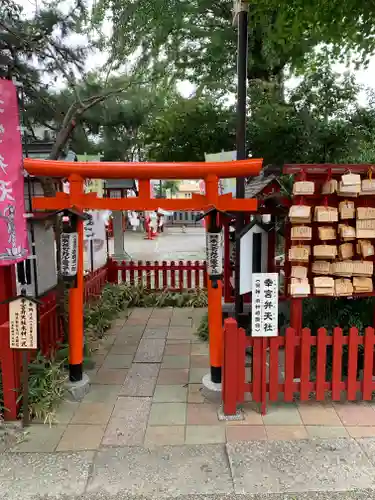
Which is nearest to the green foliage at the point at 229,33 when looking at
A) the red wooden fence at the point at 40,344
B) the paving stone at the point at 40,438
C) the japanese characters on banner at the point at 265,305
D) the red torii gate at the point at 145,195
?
the red torii gate at the point at 145,195

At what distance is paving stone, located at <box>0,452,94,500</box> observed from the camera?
304 cm

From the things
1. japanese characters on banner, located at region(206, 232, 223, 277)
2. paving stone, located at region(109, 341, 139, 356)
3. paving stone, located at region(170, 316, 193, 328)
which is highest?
japanese characters on banner, located at region(206, 232, 223, 277)

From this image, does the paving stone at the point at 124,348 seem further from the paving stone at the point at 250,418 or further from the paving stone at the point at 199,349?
the paving stone at the point at 250,418

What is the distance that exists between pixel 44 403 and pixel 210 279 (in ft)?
7.18

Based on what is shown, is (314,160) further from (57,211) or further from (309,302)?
(57,211)

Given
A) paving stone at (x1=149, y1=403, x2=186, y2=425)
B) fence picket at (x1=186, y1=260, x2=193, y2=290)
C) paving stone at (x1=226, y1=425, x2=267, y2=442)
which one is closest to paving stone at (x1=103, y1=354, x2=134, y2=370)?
paving stone at (x1=149, y1=403, x2=186, y2=425)

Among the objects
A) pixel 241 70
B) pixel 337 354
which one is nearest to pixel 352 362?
pixel 337 354

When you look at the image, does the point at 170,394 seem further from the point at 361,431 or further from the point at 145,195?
the point at 145,195

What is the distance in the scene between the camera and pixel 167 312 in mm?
8031

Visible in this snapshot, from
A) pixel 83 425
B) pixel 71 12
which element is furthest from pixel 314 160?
pixel 83 425

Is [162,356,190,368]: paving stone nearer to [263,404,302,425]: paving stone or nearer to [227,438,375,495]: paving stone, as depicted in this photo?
[263,404,302,425]: paving stone

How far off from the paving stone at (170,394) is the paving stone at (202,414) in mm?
207

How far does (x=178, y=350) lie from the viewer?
19.8ft

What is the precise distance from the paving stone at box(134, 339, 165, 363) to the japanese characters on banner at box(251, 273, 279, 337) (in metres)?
2.15
